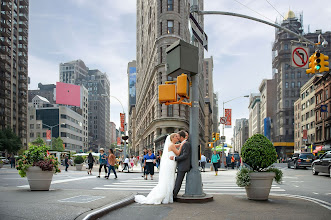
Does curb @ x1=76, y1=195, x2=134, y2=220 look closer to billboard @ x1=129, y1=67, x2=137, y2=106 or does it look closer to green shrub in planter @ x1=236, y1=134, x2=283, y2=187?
green shrub in planter @ x1=236, y1=134, x2=283, y2=187

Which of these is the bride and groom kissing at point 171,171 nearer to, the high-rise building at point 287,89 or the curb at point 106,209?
the curb at point 106,209

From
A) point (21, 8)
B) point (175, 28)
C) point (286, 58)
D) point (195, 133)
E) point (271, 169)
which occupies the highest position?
point (21, 8)

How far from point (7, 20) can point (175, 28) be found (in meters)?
62.7

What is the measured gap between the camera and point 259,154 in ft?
32.9

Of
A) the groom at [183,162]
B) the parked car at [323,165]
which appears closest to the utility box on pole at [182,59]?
the groom at [183,162]

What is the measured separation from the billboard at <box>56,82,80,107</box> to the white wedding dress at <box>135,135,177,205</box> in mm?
128936

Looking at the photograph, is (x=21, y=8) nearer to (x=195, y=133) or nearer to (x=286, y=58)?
(x=286, y=58)

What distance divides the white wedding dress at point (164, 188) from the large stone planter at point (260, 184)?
2.15m

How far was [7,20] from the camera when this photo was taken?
314ft

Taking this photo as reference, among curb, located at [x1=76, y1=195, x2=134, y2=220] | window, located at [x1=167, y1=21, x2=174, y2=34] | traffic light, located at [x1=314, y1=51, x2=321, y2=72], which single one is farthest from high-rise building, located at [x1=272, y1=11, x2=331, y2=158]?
curb, located at [x1=76, y1=195, x2=134, y2=220]

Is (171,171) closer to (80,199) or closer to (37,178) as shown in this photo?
(80,199)

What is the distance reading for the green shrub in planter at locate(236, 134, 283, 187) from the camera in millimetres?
10000

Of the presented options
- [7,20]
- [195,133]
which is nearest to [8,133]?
[7,20]

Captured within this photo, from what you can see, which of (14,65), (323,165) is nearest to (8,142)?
(14,65)
